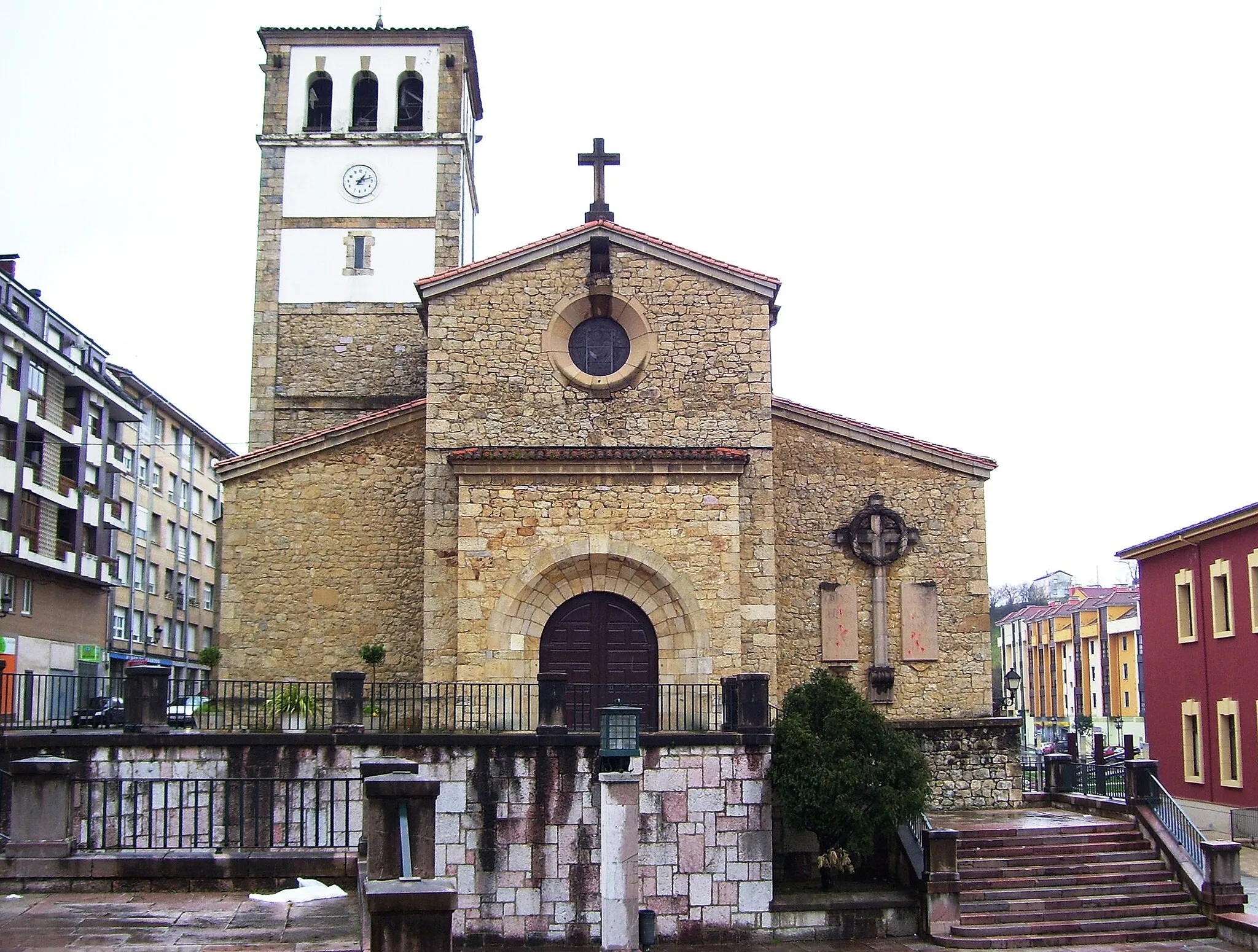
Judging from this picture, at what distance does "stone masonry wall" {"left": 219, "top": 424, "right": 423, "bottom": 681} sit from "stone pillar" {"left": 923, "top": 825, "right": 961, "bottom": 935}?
9.17 m

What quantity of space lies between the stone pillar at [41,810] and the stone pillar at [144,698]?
15.8 ft

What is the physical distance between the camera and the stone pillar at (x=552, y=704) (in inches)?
717

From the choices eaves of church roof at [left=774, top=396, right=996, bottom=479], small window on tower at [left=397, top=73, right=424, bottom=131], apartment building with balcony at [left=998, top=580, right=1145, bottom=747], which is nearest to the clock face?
small window on tower at [left=397, top=73, right=424, bottom=131]

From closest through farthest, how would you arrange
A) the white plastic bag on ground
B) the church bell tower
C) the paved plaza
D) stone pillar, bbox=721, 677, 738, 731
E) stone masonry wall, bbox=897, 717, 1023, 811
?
the paved plaza → the white plastic bag on ground → stone pillar, bbox=721, 677, 738, 731 → stone masonry wall, bbox=897, 717, 1023, 811 → the church bell tower

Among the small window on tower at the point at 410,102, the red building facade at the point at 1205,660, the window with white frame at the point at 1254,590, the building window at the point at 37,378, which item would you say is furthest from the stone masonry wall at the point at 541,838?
the building window at the point at 37,378

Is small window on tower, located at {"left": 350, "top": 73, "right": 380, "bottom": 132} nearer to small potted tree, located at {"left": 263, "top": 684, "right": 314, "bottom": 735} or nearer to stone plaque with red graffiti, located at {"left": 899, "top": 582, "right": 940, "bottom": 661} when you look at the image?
small potted tree, located at {"left": 263, "top": 684, "right": 314, "bottom": 735}

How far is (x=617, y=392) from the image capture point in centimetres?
2264

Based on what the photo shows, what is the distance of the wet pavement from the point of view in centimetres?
1032

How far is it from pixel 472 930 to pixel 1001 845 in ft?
25.8

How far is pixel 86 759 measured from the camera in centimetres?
1752

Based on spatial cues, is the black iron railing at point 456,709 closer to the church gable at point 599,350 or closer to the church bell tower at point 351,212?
the church gable at point 599,350

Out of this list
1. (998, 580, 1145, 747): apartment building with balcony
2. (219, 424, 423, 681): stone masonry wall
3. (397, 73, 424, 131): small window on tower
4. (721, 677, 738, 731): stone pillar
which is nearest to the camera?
(721, 677, 738, 731): stone pillar

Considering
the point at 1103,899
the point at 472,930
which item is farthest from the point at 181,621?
the point at 1103,899

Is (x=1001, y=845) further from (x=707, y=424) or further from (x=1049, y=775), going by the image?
(x=707, y=424)
